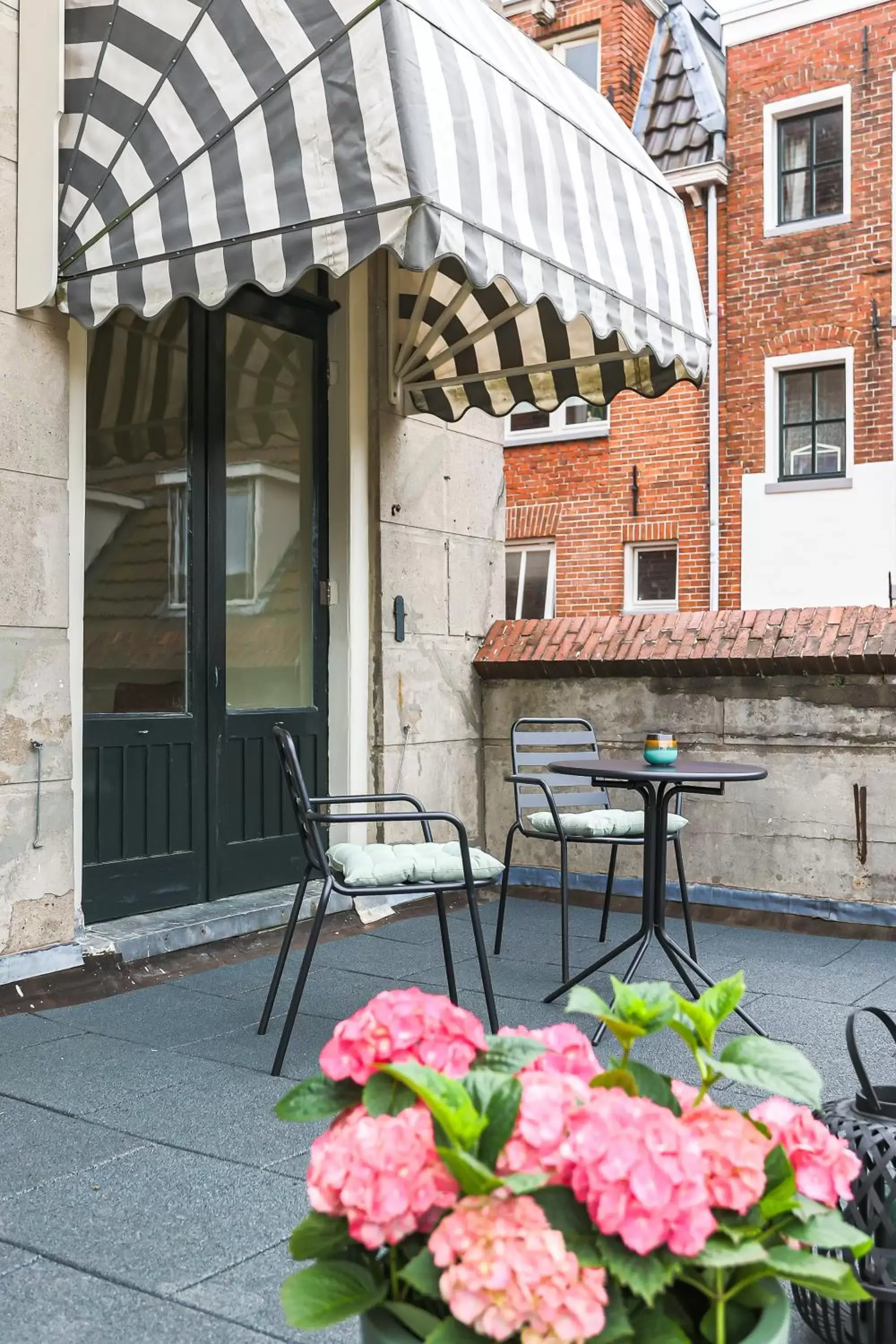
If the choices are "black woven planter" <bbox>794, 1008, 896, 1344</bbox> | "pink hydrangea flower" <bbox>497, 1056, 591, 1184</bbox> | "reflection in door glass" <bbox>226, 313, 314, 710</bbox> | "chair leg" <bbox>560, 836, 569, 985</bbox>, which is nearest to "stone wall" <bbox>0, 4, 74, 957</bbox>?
"reflection in door glass" <bbox>226, 313, 314, 710</bbox>

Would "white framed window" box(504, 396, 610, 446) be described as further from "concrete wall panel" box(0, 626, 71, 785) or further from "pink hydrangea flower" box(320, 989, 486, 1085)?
"pink hydrangea flower" box(320, 989, 486, 1085)

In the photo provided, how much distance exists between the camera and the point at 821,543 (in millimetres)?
12836

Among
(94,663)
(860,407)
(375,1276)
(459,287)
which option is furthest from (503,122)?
(860,407)

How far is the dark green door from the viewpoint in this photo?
4.97 metres

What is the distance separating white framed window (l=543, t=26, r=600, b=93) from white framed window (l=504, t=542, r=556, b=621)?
5.56 meters

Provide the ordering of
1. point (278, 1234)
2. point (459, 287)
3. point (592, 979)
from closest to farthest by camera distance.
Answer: point (278, 1234) < point (592, 979) < point (459, 287)

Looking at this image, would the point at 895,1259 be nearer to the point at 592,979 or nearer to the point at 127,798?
the point at 592,979

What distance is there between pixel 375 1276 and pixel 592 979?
3537 mm

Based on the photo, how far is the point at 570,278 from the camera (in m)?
4.49

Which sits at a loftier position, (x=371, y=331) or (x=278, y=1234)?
(x=371, y=331)

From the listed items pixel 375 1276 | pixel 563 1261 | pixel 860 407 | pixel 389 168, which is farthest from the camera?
pixel 860 407

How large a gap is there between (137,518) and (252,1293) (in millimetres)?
3571

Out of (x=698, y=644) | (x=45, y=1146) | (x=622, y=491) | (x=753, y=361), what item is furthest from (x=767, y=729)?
(x=753, y=361)

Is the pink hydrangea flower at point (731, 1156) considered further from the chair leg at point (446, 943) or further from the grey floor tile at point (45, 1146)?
the chair leg at point (446, 943)
